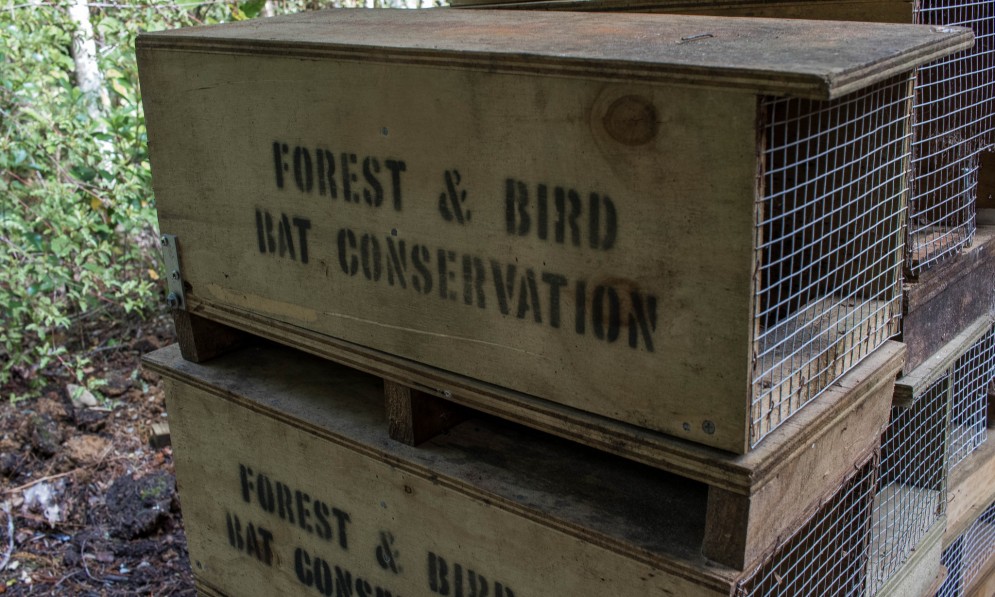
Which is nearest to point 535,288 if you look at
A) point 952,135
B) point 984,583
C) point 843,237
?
point 843,237

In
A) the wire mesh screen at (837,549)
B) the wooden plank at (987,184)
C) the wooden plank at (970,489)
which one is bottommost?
the wooden plank at (970,489)

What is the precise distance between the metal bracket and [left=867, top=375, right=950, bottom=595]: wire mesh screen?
1782mm

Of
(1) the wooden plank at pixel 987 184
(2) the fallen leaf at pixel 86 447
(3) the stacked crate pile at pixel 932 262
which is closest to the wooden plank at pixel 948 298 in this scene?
(3) the stacked crate pile at pixel 932 262

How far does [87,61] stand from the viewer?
219 inches

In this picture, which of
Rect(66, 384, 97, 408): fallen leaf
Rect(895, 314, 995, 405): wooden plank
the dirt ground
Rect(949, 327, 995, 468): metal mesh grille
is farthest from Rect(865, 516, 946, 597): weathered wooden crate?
Rect(66, 384, 97, 408): fallen leaf

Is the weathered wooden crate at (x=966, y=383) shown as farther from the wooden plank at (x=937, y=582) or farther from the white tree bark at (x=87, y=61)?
the white tree bark at (x=87, y=61)

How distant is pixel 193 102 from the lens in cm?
217

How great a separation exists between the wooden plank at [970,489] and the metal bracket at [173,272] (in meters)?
2.18

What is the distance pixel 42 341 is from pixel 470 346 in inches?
151

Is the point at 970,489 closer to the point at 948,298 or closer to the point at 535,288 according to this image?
the point at 948,298

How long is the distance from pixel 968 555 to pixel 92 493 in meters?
3.24

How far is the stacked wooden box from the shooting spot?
60.1 inches

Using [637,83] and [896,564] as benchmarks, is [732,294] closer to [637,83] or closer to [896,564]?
[637,83]

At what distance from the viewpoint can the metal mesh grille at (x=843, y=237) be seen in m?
1.74
